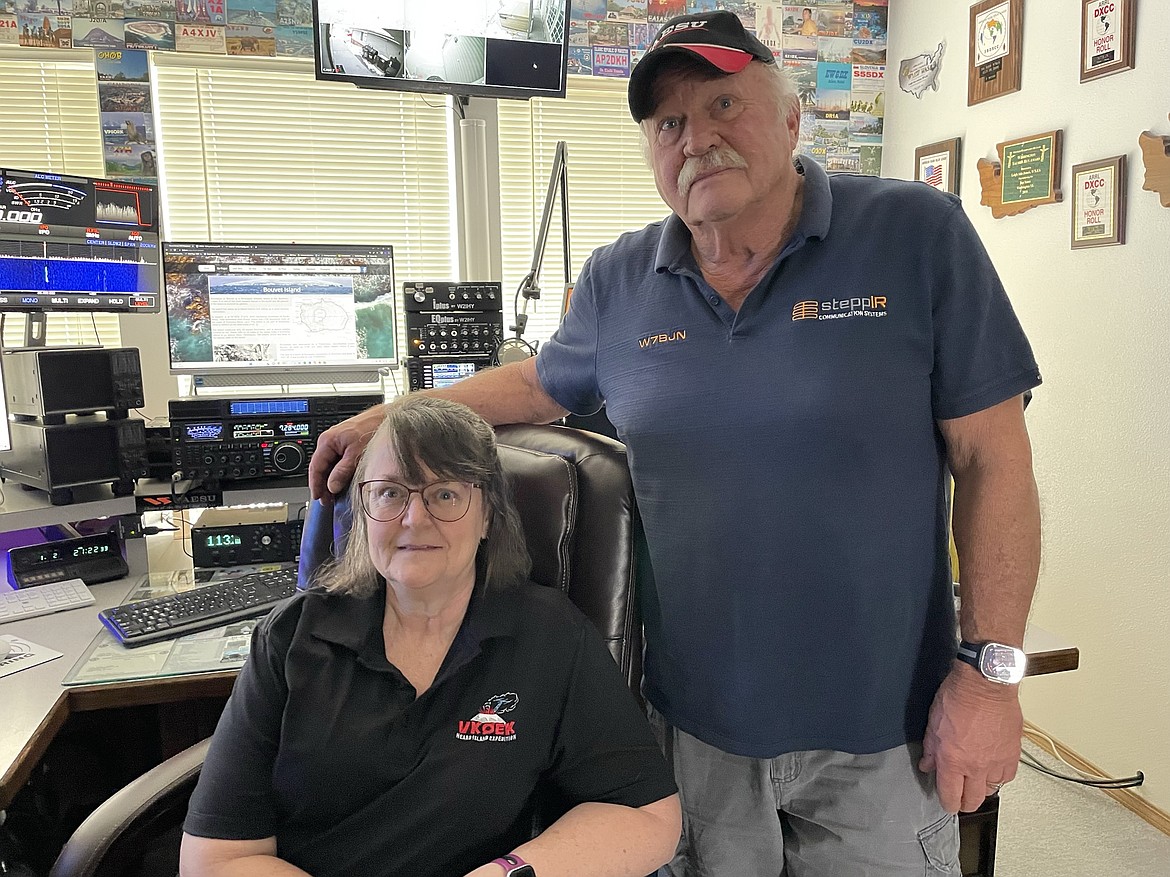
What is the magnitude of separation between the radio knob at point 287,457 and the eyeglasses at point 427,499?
99 centimetres

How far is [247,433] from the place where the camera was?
1983 millimetres

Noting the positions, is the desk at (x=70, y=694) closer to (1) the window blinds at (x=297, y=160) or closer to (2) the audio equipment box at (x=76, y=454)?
(2) the audio equipment box at (x=76, y=454)

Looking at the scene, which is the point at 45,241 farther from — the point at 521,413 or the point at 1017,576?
the point at 1017,576

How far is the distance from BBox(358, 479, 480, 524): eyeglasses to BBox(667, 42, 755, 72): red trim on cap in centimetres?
65

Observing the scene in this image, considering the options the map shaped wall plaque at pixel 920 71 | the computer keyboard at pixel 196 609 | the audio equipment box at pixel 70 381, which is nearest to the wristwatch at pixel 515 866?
the computer keyboard at pixel 196 609

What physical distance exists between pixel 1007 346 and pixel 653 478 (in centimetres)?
48

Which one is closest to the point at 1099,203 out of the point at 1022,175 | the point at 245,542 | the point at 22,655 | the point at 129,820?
the point at 1022,175

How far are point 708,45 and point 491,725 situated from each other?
938mm

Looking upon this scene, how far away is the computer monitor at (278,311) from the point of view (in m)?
2.12

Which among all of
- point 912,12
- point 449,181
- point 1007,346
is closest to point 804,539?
point 1007,346

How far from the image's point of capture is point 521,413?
4.72 feet

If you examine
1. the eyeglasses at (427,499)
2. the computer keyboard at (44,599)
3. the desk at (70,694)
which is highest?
the eyeglasses at (427,499)

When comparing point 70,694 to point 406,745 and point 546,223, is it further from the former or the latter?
point 546,223

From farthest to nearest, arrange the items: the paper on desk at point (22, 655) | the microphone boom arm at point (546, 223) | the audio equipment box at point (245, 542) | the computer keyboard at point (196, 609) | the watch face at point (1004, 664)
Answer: the microphone boom arm at point (546, 223) → the audio equipment box at point (245, 542) → the computer keyboard at point (196, 609) → the paper on desk at point (22, 655) → the watch face at point (1004, 664)
